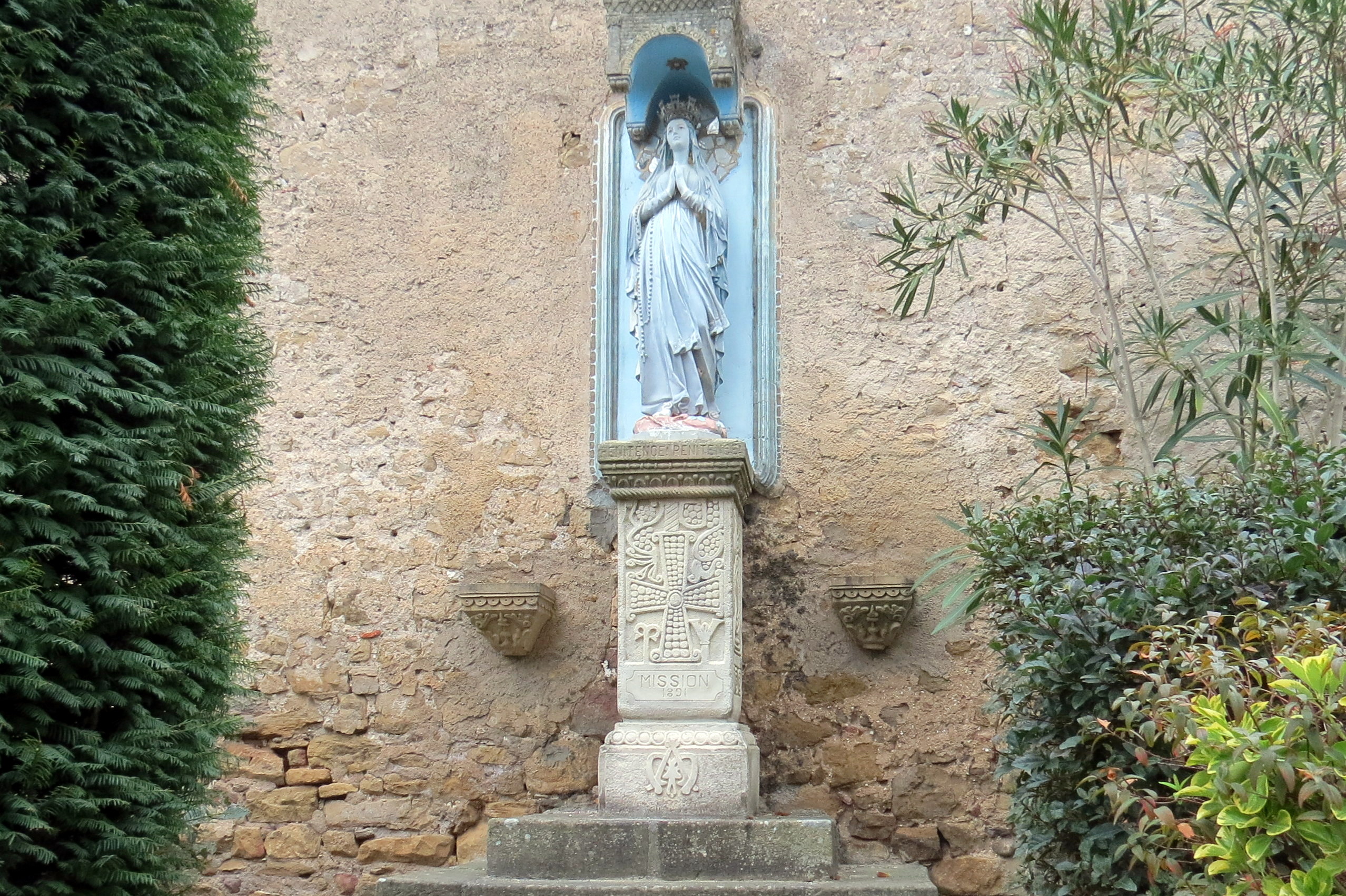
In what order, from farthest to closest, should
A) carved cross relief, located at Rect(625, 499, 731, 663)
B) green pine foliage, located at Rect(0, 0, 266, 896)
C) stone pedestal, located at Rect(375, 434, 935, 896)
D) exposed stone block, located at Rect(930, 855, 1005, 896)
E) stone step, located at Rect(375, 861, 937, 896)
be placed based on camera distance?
exposed stone block, located at Rect(930, 855, 1005, 896) < carved cross relief, located at Rect(625, 499, 731, 663) < stone pedestal, located at Rect(375, 434, 935, 896) < stone step, located at Rect(375, 861, 937, 896) < green pine foliage, located at Rect(0, 0, 266, 896)

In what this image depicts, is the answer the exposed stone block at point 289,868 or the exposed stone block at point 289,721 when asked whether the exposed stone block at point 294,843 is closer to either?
the exposed stone block at point 289,868

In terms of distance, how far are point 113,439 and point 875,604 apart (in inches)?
123

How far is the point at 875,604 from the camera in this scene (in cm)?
513

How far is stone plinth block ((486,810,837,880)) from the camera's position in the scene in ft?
13.0

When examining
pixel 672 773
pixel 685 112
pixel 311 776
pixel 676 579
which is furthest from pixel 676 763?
pixel 685 112

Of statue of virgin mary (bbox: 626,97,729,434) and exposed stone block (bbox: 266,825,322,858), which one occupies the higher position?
statue of virgin mary (bbox: 626,97,729,434)

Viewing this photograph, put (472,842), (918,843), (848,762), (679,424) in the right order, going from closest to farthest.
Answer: (679,424) < (918,843) < (848,762) < (472,842)

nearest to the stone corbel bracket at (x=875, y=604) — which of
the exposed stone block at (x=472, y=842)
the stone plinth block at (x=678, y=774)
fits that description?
the stone plinth block at (x=678, y=774)

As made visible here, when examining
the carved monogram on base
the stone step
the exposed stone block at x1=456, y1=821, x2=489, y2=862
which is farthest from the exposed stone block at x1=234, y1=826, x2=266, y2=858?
the carved monogram on base

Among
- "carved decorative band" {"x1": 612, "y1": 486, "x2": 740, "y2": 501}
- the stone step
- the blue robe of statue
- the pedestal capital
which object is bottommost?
the stone step

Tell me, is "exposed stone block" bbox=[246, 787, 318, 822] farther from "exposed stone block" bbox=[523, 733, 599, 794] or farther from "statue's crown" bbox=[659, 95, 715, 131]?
"statue's crown" bbox=[659, 95, 715, 131]

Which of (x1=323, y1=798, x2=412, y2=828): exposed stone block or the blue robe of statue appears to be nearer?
the blue robe of statue

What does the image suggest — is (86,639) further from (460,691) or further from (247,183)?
(460,691)

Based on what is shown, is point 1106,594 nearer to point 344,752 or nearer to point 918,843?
point 918,843
